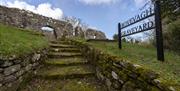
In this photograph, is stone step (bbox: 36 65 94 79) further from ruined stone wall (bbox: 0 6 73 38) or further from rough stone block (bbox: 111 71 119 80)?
ruined stone wall (bbox: 0 6 73 38)

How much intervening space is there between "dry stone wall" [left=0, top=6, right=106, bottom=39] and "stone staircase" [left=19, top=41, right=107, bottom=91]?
286 inches

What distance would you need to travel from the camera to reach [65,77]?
5551 millimetres

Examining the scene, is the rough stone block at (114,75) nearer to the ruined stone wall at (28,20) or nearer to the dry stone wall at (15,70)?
the dry stone wall at (15,70)

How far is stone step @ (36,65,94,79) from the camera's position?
5.55 m

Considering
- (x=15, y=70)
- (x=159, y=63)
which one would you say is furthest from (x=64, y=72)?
(x=159, y=63)

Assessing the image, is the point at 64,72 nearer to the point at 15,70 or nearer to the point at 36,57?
the point at 36,57

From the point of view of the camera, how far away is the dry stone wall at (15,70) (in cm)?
408

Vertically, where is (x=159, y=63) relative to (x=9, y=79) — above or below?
above

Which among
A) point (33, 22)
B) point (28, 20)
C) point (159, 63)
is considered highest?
point (28, 20)

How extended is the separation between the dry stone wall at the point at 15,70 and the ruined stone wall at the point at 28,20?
36.9 feet

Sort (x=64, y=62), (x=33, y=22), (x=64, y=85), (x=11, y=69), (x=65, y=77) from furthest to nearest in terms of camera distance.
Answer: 1. (x=33, y=22)
2. (x=64, y=62)
3. (x=65, y=77)
4. (x=64, y=85)
5. (x=11, y=69)

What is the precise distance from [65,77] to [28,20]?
43.3ft

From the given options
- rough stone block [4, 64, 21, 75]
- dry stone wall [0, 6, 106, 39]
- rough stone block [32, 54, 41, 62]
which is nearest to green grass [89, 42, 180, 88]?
rough stone block [32, 54, 41, 62]

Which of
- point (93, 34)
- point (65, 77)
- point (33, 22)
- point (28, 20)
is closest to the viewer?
point (65, 77)
